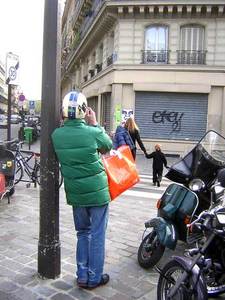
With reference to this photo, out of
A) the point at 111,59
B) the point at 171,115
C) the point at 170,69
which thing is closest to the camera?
the point at 170,69

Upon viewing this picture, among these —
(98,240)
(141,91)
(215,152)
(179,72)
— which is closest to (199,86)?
(179,72)

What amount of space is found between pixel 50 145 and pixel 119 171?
0.72 meters

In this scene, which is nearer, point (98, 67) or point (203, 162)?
point (203, 162)

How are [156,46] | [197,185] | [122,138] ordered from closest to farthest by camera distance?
[197,185]
[122,138]
[156,46]

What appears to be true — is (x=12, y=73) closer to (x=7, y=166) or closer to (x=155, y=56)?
(x=7, y=166)

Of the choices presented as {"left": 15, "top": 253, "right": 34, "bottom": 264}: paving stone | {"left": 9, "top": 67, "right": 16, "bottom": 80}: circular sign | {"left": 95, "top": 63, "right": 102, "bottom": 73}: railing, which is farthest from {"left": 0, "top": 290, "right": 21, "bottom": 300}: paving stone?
{"left": 95, "top": 63, "right": 102, "bottom": 73}: railing

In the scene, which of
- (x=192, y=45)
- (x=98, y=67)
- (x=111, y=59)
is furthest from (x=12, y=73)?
(x=98, y=67)

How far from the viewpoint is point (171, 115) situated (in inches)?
889

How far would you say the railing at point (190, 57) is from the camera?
22.3m

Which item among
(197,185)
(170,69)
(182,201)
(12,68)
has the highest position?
(170,69)

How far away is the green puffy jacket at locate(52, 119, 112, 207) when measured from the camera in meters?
4.06

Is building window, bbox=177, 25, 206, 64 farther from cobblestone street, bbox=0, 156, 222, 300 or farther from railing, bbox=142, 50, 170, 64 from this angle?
cobblestone street, bbox=0, 156, 222, 300

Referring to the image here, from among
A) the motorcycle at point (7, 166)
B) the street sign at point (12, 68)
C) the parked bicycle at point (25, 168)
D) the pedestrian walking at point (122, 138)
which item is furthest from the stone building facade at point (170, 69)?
the motorcycle at point (7, 166)

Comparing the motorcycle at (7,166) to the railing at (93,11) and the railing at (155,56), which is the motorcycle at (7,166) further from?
the railing at (93,11)
